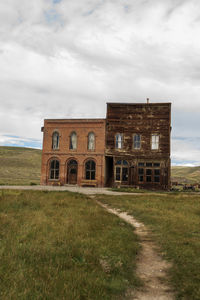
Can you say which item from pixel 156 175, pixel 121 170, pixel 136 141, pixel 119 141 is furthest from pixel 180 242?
pixel 119 141

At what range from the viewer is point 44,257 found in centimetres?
552

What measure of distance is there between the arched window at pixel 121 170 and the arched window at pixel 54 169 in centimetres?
767

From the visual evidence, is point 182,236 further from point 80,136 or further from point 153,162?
point 80,136

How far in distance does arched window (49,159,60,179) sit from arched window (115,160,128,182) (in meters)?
7.67

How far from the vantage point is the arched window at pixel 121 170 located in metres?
31.7

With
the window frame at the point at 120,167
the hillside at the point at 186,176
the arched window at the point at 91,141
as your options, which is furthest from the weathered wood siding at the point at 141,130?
the hillside at the point at 186,176

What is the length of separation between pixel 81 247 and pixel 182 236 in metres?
3.56

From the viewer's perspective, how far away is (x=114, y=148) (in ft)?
105

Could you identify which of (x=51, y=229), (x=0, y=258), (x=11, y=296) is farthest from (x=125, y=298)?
(x=51, y=229)

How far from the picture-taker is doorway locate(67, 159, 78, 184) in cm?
3281

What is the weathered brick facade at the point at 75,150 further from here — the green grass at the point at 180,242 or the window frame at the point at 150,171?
the green grass at the point at 180,242

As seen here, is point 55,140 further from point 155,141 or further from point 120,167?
point 155,141

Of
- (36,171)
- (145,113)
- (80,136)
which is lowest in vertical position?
(36,171)

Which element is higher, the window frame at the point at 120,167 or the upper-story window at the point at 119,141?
the upper-story window at the point at 119,141
